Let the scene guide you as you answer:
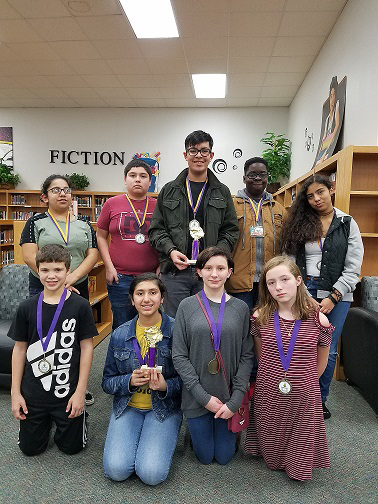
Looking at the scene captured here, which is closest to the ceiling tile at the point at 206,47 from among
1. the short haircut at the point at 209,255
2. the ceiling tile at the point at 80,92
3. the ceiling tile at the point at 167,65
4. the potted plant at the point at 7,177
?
the ceiling tile at the point at 167,65

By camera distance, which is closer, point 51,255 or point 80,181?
point 51,255

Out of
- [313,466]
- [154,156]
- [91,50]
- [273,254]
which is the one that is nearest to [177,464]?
[313,466]

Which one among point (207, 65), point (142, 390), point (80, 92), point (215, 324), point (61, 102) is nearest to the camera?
point (215, 324)

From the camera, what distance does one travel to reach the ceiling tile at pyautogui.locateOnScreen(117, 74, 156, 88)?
6327 millimetres

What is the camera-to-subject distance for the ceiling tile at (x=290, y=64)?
18.1 ft

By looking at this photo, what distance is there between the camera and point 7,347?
266 cm

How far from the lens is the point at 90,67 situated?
19.6 feet

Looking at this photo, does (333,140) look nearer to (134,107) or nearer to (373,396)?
(373,396)

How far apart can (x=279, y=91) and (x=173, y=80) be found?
2.13 metres

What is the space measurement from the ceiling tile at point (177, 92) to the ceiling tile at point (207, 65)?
31.7 inches

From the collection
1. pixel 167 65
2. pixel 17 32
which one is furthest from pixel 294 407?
pixel 17 32

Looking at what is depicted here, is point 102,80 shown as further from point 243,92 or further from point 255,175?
point 255,175

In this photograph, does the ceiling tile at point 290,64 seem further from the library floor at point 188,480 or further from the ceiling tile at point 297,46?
the library floor at point 188,480

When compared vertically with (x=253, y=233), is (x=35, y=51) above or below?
above
